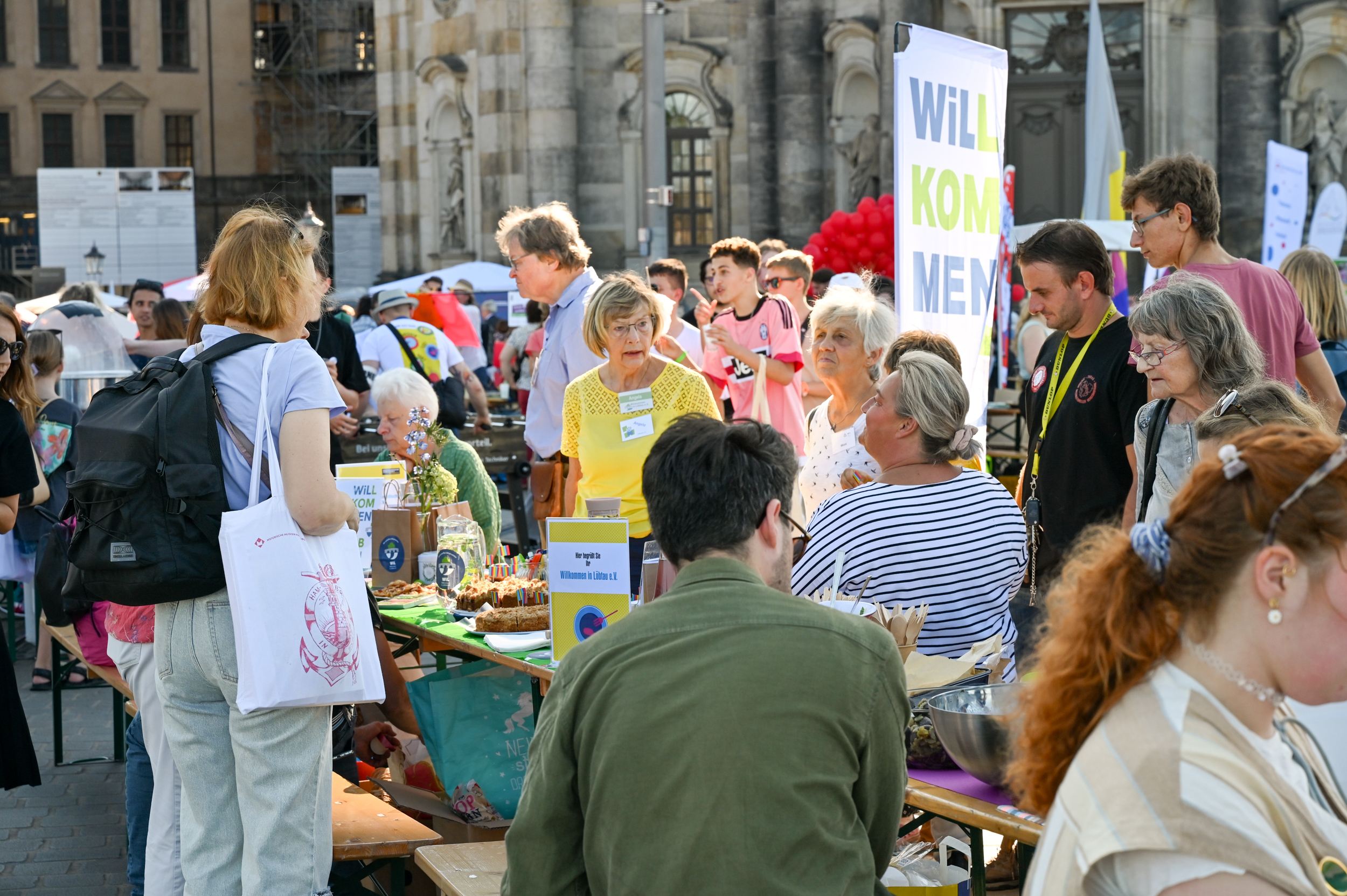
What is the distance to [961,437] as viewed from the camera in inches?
181

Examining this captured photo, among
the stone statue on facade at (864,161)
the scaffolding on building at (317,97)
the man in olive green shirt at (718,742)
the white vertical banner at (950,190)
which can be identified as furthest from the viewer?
the scaffolding on building at (317,97)

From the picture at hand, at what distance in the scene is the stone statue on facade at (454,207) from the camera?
28.6 meters

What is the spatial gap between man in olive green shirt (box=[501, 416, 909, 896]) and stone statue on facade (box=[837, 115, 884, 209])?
1932cm

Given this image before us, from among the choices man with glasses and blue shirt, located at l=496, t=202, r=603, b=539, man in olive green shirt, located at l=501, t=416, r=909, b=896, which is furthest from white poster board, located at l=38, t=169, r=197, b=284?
man in olive green shirt, located at l=501, t=416, r=909, b=896

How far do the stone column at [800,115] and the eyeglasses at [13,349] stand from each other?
1801cm

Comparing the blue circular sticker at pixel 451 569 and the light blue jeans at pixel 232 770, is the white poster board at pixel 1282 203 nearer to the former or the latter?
the blue circular sticker at pixel 451 569

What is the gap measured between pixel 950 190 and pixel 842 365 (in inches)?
33.0

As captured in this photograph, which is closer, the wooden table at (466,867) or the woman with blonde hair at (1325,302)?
the wooden table at (466,867)

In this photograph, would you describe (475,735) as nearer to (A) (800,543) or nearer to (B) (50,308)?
(A) (800,543)

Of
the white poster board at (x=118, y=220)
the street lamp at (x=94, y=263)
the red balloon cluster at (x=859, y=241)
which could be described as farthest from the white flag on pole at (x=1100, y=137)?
the white poster board at (x=118, y=220)

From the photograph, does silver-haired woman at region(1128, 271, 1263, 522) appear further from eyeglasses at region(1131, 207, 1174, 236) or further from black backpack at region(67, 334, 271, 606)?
black backpack at region(67, 334, 271, 606)

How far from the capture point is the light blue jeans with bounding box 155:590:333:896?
12.3 feet

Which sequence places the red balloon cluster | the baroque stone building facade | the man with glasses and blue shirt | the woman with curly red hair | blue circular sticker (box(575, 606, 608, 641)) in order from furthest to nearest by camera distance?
the baroque stone building facade < the red balloon cluster < the man with glasses and blue shirt < blue circular sticker (box(575, 606, 608, 641)) < the woman with curly red hair

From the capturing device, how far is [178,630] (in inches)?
149
